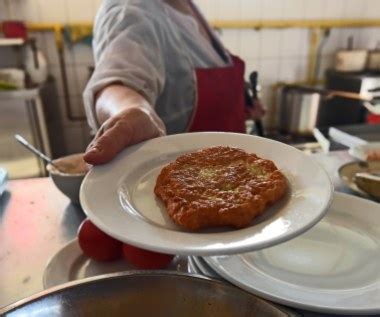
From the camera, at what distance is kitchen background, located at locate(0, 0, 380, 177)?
1674 mm

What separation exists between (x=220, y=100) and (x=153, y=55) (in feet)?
0.75

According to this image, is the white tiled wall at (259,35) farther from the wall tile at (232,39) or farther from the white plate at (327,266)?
the white plate at (327,266)

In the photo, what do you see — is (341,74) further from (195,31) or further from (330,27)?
(195,31)

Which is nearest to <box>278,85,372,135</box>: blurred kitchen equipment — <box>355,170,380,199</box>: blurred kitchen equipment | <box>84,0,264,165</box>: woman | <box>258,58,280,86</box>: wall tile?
<box>258,58,280,86</box>: wall tile

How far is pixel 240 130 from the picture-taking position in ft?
3.16

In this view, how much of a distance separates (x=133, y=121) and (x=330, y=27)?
1.93m

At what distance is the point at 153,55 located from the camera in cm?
74

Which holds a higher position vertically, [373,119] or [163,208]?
[163,208]

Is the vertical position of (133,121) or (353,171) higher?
(133,121)

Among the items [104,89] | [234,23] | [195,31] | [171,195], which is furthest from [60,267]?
[234,23]

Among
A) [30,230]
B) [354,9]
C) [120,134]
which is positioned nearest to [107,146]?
[120,134]

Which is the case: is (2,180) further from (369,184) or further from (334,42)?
(334,42)

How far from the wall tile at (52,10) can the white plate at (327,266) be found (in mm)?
1608

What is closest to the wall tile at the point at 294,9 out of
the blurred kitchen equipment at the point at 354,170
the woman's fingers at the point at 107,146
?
the blurred kitchen equipment at the point at 354,170
